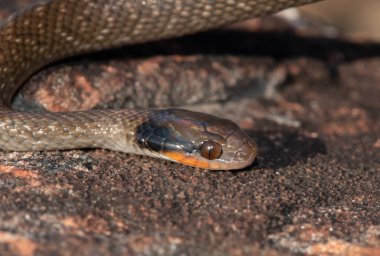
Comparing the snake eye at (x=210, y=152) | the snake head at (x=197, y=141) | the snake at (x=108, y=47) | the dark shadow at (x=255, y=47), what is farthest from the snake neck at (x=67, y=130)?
the dark shadow at (x=255, y=47)

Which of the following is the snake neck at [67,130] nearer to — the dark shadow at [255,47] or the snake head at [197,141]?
the snake head at [197,141]

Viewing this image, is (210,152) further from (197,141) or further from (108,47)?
(108,47)

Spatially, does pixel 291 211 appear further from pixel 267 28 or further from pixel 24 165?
pixel 267 28

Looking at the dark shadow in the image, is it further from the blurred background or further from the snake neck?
the blurred background

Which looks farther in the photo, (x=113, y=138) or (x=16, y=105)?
(x=16, y=105)

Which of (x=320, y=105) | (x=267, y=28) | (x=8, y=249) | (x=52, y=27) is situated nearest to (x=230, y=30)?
(x=267, y=28)

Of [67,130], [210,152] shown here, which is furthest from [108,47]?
[210,152]

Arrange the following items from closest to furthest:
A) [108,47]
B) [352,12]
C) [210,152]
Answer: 1. [210,152]
2. [108,47]
3. [352,12]
